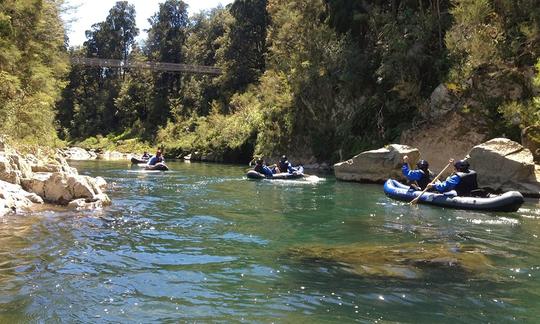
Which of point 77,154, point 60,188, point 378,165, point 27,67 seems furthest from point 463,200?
point 77,154

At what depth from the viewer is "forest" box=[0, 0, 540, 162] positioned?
1811 centimetres

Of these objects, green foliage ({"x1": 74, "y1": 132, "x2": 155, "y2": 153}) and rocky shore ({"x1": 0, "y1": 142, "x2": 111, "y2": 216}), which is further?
green foliage ({"x1": 74, "y1": 132, "x2": 155, "y2": 153})

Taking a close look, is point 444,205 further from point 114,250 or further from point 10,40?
point 10,40

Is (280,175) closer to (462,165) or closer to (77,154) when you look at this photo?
(462,165)

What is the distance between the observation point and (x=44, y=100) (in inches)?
739

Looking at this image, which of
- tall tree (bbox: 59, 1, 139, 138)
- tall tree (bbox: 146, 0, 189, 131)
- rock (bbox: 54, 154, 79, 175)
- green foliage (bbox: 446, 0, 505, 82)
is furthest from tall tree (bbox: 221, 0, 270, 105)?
rock (bbox: 54, 154, 79, 175)

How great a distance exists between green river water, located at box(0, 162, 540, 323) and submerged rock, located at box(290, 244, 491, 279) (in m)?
0.03

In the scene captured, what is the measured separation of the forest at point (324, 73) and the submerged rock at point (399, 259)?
1042 cm

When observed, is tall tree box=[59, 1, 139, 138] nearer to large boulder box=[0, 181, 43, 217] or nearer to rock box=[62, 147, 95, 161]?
rock box=[62, 147, 95, 161]

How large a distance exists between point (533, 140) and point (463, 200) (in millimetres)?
5678

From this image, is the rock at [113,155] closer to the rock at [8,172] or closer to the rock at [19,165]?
the rock at [19,165]

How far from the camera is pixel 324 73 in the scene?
2788 cm

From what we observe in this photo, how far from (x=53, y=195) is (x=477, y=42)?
47.6 ft

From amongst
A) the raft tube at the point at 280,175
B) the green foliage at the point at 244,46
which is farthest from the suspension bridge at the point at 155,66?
the raft tube at the point at 280,175
